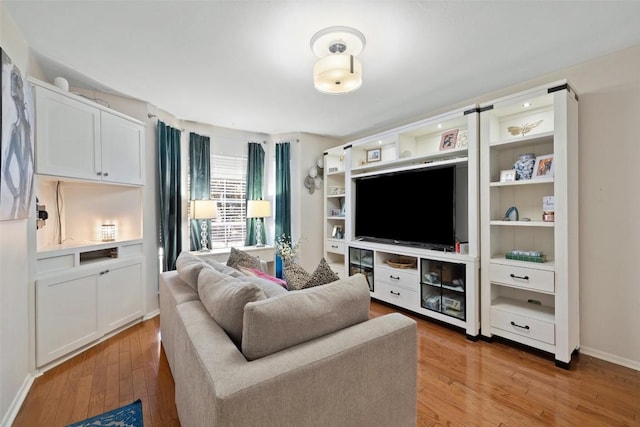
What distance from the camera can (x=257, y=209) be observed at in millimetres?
4164

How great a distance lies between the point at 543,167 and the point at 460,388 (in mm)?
1967

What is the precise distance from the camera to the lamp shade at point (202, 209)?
3668mm

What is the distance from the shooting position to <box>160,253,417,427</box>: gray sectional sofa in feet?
3.09

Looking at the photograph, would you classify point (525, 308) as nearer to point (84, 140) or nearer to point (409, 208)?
point (409, 208)

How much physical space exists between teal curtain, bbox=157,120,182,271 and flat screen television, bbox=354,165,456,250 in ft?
8.11

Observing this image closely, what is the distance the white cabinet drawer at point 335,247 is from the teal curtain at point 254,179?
107cm

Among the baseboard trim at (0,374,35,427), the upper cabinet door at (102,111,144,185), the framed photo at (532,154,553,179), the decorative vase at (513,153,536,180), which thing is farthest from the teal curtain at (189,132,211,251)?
the framed photo at (532,154,553,179)

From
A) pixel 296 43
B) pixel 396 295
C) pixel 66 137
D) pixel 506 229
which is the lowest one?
pixel 396 295

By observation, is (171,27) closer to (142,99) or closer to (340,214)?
(142,99)

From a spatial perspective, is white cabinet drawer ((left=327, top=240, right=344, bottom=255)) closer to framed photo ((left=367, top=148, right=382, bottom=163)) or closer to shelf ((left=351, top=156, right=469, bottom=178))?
shelf ((left=351, top=156, right=469, bottom=178))

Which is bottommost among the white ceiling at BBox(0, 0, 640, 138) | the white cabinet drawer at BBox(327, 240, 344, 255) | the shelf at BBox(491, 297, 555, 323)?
the shelf at BBox(491, 297, 555, 323)

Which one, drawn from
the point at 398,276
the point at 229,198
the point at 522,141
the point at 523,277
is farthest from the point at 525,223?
the point at 229,198

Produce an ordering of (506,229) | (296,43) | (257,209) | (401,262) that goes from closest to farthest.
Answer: (296,43) < (506,229) < (401,262) < (257,209)

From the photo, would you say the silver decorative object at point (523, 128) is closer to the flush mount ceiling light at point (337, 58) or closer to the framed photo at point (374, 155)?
the framed photo at point (374, 155)
